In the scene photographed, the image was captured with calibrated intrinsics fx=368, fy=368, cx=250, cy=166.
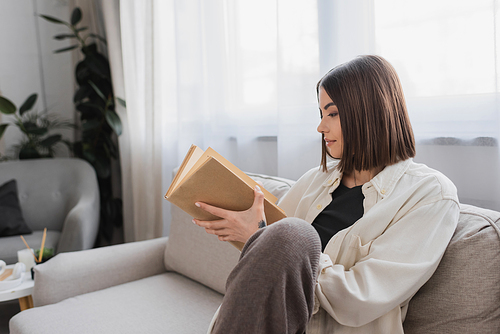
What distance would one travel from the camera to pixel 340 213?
0.97 metres

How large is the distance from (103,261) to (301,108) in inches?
39.4

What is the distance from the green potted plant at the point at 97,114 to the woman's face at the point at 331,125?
2091 mm

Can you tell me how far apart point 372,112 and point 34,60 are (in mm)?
3037

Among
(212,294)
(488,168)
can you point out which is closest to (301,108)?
(488,168)

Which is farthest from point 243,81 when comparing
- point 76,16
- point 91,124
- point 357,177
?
point 76,16

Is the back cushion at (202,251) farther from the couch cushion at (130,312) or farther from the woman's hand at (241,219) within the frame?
the woman's hand at (241,219)

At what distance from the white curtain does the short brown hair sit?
0.83 ft

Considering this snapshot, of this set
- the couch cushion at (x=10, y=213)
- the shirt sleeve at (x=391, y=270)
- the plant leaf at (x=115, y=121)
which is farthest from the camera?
the plant leaf at (x=115, y=121)

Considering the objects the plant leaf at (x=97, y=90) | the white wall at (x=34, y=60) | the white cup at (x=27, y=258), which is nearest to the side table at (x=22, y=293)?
the white cup at (x=27, y=258)

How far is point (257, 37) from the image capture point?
5.57 feet

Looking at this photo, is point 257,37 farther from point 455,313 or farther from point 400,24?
point 455,313

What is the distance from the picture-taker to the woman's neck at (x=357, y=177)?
0.98 metres

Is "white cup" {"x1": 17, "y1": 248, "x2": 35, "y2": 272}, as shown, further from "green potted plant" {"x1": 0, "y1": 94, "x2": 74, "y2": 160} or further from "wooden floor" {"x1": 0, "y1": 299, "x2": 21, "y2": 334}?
"green potted plant" {"x1": 0, "y1": 94, "x2": 74, "y2": 160}

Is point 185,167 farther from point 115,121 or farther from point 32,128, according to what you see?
point 32,128
